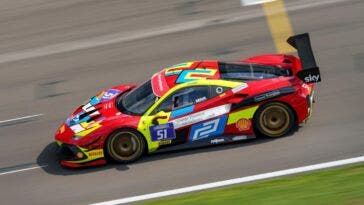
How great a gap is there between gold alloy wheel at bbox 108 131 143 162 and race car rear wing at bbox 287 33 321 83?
315cm

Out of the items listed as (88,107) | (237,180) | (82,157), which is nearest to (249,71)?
(237,180)

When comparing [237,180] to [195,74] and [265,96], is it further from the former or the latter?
[195,74]

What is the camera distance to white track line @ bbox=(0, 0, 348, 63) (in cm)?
1795

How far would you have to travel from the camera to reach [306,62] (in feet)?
41.6

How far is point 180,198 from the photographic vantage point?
35.4 ft

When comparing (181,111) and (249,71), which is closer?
(181,111)

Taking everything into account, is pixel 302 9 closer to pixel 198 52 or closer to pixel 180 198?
pixel 198 52

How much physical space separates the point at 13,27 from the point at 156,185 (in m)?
9.80

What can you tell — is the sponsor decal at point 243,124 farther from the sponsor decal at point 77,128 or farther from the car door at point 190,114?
the sponsor decal at point 77,128

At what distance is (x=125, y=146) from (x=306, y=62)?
12.0 ft

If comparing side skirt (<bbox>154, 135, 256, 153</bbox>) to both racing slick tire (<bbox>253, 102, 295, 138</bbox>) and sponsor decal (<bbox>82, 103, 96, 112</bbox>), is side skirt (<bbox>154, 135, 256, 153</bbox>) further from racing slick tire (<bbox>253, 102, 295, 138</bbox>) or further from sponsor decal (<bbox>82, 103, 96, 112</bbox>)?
sponsor decal (<bbox>82, 103, 96, 112</bbox>)

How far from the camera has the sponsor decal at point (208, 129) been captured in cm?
1207

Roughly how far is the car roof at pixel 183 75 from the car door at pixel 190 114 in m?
0.25

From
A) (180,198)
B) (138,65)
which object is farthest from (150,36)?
(180,198)
